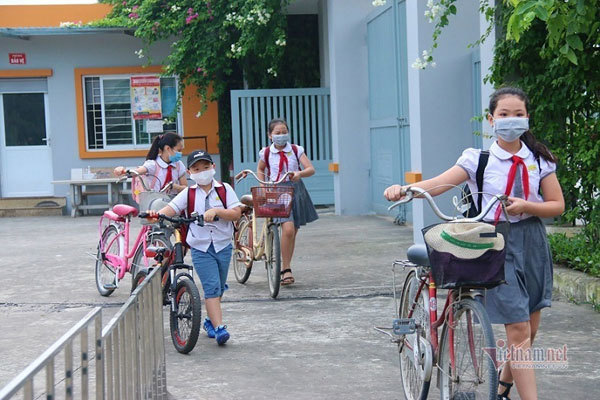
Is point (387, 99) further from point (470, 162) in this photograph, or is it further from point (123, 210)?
point (470, 162)

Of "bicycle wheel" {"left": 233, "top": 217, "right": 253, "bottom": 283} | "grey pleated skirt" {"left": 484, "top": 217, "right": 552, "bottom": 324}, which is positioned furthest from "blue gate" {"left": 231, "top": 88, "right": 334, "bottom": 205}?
"grey pleated skirt" {"left": 484, "top": 217, "right": 552, "bottom": 324}

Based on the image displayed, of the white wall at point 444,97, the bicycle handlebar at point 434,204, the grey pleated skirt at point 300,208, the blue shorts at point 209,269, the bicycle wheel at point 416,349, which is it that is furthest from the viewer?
the white wall at point 444,97

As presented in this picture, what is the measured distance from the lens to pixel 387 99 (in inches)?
613

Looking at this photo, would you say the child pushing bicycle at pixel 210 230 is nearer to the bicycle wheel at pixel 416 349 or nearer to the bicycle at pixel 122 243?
the bicycle at pixel 122 243

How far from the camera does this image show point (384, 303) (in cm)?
853

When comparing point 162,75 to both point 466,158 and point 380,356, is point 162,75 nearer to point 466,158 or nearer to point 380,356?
point 380,356

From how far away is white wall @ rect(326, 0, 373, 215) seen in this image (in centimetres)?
1709

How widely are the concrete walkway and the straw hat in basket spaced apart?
1597 mm

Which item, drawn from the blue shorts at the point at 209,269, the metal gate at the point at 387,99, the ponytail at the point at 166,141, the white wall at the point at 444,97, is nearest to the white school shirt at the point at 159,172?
the ponytail at the point at 166,141

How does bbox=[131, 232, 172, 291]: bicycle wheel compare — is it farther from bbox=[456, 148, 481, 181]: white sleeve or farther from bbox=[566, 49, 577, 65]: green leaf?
bbox=[456, 148, 481, 181]: white sleeve

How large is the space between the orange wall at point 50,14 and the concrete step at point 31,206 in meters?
3.98

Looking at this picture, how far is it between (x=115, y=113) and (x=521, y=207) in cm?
1742

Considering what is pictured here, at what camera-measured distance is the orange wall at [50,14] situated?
71.2ft

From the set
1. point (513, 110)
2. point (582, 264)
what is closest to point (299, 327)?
point (582, 264)
